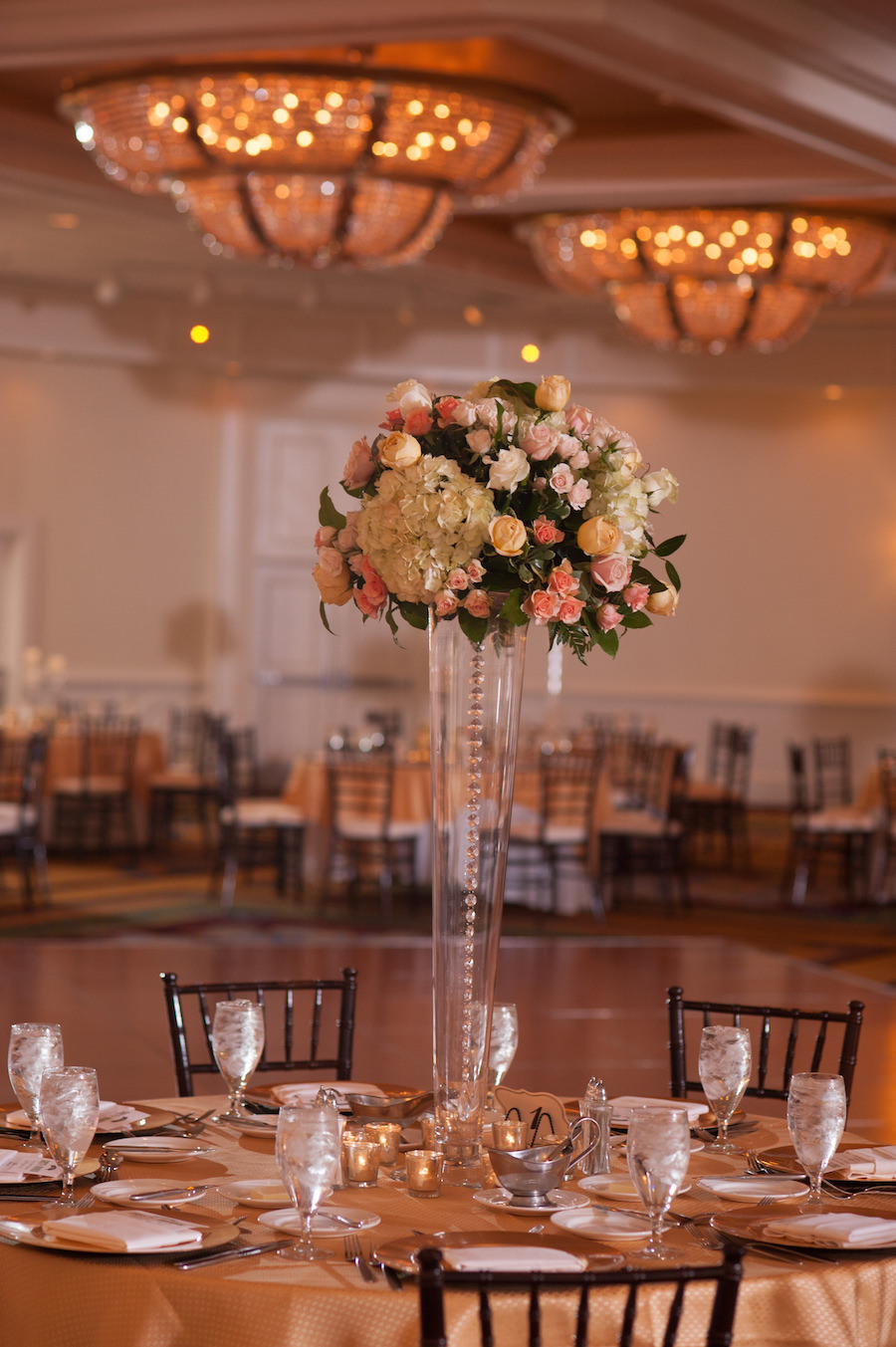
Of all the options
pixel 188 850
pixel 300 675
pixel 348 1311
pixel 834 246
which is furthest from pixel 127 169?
pixel 300 675

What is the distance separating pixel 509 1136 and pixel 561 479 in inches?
36.0

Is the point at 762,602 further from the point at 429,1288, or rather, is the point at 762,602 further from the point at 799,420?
the point at 429,1288

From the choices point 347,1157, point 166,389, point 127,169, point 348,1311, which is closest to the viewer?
point 348,1311

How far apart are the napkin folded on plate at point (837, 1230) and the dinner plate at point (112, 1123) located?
95 cm

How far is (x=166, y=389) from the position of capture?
13922 millimetres

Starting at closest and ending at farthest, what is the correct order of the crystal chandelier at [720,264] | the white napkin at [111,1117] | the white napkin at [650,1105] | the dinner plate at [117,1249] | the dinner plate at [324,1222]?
1. the dinner plate at [117,1249]
2. the dinner plate at [324,1222]
3. the white napkin at [111,1117]
4. the white napkin at [650,1105]
5. the crystal chandelier at [720,264]

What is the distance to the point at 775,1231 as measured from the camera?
1.98 meters

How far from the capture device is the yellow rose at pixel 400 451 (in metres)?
2.18

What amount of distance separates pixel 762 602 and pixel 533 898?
6.22m

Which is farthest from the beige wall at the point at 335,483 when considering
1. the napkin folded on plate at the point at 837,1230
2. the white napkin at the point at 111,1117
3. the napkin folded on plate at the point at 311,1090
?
the napkin folded on plate at the point at 837,1230

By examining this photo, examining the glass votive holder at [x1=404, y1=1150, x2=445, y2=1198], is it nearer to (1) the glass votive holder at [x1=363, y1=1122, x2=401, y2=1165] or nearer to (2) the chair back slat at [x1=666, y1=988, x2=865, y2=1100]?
(1) the glass votive holder at [x1=363, y1=1122, x2=401, y2=1165]

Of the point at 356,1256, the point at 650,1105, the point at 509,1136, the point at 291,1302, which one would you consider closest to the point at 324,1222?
the point at 356,1256

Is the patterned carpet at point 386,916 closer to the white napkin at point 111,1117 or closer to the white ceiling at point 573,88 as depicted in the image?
the white ceiling at point 573,88

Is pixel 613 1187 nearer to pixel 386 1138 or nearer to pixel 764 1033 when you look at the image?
pixel 386 1138
